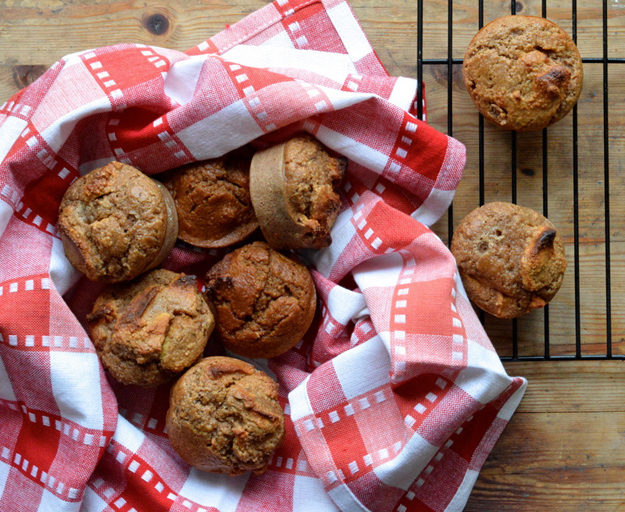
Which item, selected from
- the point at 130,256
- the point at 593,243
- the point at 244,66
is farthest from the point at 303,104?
the point at 593,243

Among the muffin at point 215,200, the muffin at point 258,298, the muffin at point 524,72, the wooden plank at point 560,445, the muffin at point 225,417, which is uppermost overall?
the muffin at point 524,72

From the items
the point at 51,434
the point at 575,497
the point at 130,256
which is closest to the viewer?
the point at 130,256

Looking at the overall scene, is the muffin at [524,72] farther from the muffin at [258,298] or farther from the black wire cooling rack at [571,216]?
the muffin at [258,298]

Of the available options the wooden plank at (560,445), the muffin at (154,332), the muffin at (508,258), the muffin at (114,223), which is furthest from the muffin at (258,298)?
the wooden plank at (560,445)

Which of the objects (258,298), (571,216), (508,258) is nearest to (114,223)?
(258,298)

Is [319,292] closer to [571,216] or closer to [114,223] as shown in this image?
[114,223]

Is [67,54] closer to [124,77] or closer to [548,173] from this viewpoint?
[124,77]
